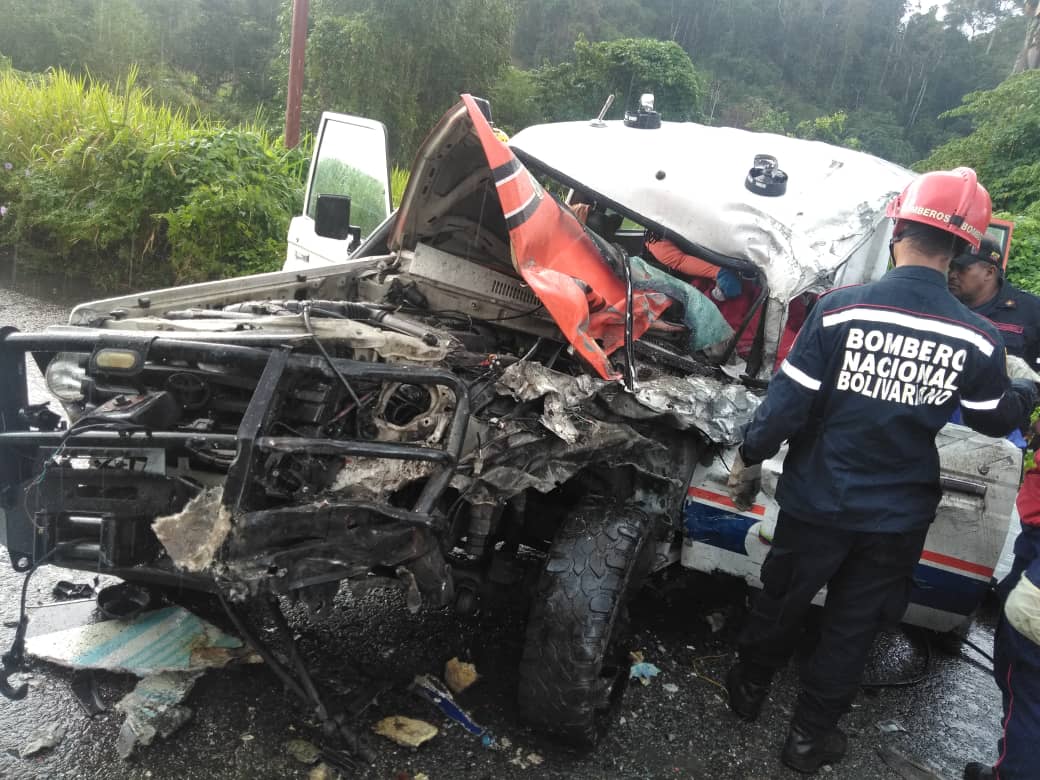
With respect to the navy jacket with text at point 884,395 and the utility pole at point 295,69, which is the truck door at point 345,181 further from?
the utility pole at point 295,69

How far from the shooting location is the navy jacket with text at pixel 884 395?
2.63m

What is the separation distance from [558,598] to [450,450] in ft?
2.33

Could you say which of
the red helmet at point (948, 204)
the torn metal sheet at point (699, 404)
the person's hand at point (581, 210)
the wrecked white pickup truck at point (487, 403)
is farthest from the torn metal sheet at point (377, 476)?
the person's hand at point (581, 210)

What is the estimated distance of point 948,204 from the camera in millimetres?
2666

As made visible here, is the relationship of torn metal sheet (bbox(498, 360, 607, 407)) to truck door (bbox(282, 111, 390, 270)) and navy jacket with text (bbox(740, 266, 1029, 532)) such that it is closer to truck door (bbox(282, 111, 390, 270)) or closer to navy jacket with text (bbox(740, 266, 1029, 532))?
navy jacket with text (bbox(740, 266, 1029, 532))

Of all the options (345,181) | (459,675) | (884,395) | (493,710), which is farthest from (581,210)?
(493,710)

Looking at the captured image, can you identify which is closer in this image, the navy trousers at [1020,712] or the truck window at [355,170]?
the navy trousers at [1020,712]

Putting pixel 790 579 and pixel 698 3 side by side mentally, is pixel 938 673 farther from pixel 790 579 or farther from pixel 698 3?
pixel 698 3

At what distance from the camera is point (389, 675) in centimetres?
308

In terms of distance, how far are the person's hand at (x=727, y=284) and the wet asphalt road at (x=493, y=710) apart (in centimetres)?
142

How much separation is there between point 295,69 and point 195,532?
792cm

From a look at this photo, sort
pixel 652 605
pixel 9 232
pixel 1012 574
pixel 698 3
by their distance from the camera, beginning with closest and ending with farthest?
pixel 1012 574
pixel 652 605
pixel 9 232
pixel 698 3

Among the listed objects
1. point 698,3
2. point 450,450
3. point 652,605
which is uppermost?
point 698,3

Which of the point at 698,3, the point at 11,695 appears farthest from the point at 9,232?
the point at 698,3
